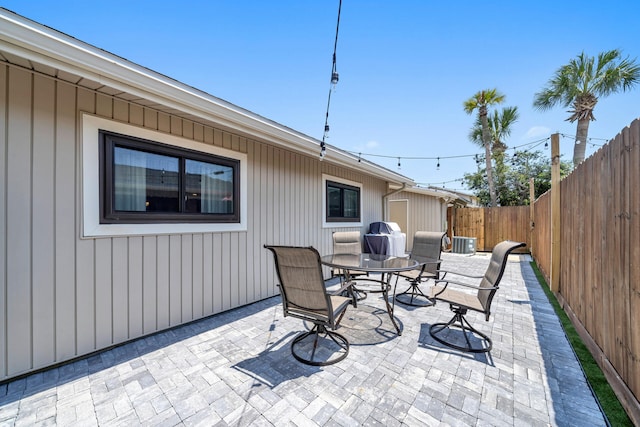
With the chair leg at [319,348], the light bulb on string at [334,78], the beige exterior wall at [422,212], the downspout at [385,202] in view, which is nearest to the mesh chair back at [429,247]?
the chair leg at [319,348]

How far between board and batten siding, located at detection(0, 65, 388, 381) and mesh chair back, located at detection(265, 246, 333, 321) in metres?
1.47

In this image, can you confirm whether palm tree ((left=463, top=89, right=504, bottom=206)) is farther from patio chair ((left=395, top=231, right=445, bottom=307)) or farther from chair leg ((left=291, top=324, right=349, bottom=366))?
chair leg ((left=291, top=324, right=349, bottom=366))

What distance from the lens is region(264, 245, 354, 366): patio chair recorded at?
7.34 feet

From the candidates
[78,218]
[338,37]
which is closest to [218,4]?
[338,37]

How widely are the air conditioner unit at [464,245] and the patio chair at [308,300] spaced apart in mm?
8917

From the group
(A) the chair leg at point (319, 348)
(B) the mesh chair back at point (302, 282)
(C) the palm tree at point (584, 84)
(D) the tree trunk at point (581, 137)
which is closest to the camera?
(B) the mesh chair back at point (302, 282)

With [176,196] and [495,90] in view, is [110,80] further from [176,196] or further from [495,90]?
[495,90]

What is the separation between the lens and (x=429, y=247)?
4438mm

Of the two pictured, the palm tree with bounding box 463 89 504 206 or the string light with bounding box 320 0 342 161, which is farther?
the palm tree with bounding box 463 89 504 206

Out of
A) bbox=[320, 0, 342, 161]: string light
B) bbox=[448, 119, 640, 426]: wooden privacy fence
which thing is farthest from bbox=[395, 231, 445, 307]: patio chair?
bbox=[320, 0, 342, 161]: string light

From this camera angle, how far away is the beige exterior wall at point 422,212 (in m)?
10.0

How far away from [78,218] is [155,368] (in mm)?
1552

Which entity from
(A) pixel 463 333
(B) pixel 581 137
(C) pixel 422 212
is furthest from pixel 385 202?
(B) pixel 581 137

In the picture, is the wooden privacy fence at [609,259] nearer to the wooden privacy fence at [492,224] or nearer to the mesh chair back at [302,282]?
the mesh chair back at [302,282]
